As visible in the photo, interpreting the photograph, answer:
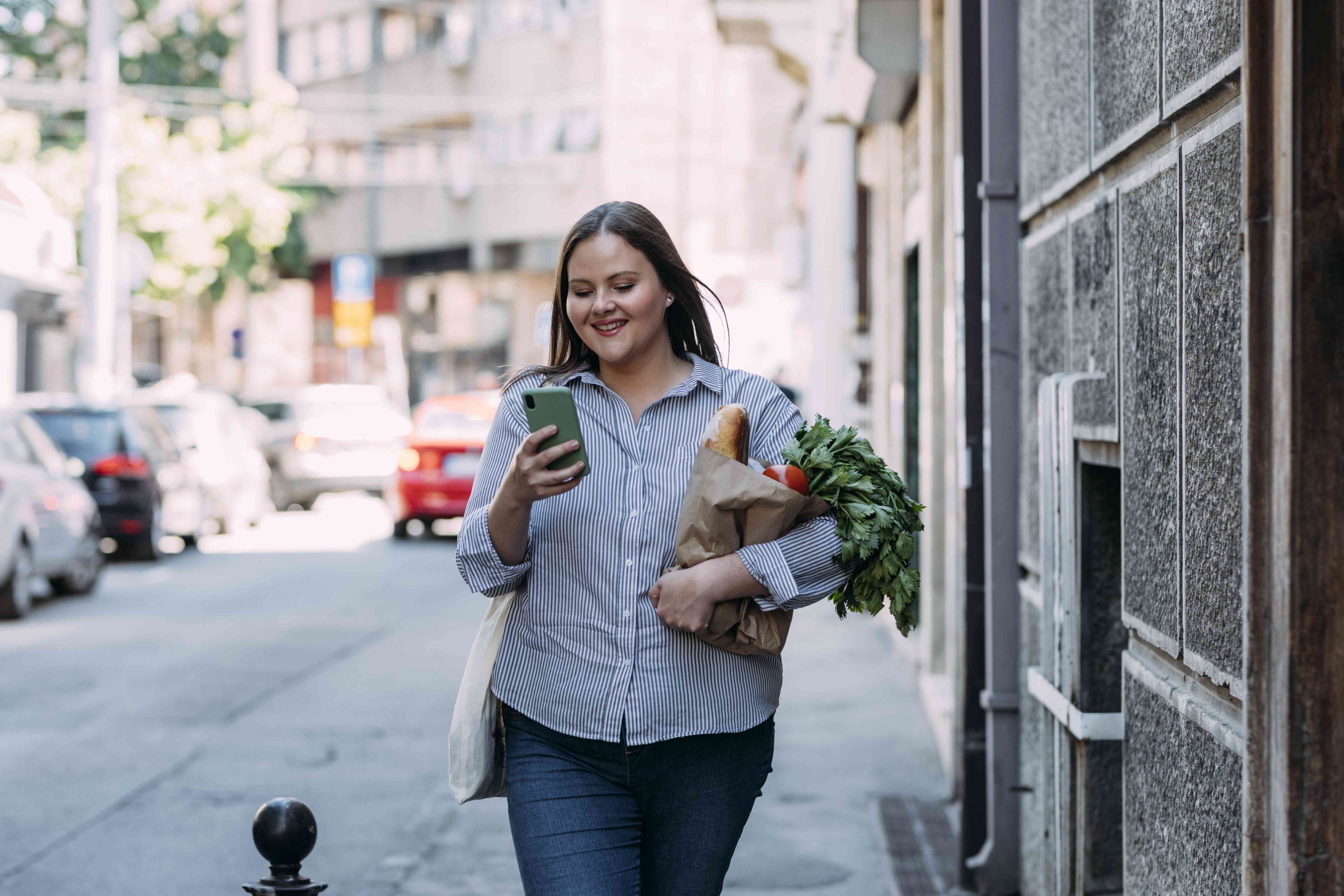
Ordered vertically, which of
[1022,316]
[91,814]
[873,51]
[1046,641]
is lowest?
[91,814]

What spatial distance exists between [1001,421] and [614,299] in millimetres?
2170

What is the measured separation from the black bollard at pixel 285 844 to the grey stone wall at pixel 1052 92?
2.23 m

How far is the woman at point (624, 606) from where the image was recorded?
2633mm

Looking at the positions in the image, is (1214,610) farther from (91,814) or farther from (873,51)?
(873,51)

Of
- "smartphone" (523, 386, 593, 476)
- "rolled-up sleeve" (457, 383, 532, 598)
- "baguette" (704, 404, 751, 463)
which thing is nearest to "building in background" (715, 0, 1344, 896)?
"baguette" (704, 404, 751, 463)

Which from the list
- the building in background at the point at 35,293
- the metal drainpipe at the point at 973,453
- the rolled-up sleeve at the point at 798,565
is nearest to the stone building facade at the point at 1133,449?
the metal drainpipe at the point at 973,453

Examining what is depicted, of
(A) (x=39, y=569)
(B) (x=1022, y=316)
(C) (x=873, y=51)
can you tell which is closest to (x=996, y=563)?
(B) (x=1022, y=316)

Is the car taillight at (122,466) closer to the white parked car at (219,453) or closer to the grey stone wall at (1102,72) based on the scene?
the white parked car at (219,453)

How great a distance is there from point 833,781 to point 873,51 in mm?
3740

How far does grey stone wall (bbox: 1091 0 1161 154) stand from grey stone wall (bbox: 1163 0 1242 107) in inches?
2.9

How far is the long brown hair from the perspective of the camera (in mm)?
2818

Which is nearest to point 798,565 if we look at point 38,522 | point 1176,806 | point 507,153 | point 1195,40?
point 1176,806

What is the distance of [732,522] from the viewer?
102 inches

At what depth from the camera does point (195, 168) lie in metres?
32.0
